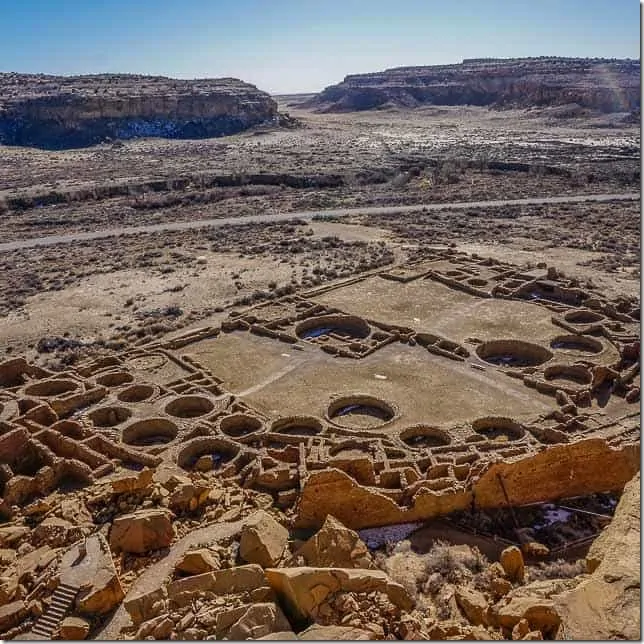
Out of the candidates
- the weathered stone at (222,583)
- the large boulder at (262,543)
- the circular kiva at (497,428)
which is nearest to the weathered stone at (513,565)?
the large boulder at (262,543)

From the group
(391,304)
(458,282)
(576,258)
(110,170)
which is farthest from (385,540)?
(110,170)

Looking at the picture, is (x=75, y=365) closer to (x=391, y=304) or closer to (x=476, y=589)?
(x=391, y=304)

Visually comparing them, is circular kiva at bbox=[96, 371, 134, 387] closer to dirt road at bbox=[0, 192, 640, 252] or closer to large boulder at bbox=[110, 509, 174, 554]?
large boulder at bbox=[110, 509, 174, 554]

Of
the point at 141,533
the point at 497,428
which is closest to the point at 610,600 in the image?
the point at 141,533

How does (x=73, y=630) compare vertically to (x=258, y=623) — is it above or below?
below

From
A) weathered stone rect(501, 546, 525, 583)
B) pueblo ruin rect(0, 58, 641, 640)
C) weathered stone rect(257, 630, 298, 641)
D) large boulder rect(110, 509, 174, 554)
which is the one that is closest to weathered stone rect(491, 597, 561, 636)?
pueblo ruin rect(0, 58, 641, 640)

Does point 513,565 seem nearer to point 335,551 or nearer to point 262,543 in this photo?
point 335,551
